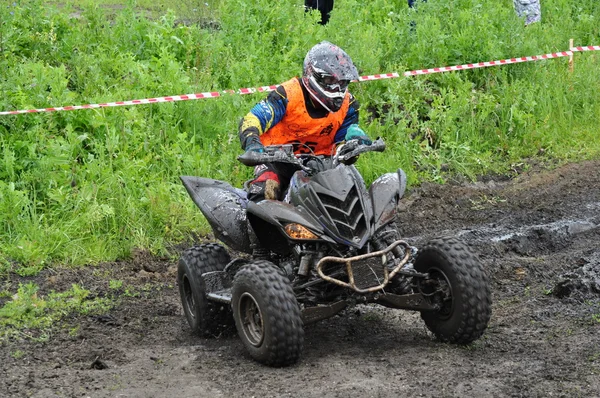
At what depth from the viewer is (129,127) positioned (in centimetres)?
985

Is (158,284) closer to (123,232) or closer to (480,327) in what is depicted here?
(123,232)

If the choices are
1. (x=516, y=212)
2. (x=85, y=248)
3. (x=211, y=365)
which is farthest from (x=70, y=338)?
(x=516, y=212)

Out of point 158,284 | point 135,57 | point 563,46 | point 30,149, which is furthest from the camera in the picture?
point 563,46

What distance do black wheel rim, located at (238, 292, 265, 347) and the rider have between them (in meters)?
0.85

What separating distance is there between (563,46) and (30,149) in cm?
831

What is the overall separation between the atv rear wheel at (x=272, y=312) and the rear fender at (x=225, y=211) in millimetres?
801

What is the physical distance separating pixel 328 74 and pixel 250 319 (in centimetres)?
170

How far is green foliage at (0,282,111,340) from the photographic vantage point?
6887mm

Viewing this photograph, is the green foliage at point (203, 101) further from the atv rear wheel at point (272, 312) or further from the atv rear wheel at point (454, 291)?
the atv rear wheel at point (454, 291)

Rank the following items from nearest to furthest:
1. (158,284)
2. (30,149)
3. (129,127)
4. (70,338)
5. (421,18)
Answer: (70,338), (158,284), (30,149), (129,127), (421,18)

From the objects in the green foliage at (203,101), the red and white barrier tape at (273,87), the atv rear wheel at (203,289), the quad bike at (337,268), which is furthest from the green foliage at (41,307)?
the red and white barrier tape at (273,87)

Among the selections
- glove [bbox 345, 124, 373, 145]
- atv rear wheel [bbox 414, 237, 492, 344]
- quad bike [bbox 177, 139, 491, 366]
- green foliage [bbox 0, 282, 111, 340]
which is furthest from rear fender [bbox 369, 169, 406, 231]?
green foliage [bbox 0, 282, 111, 340]

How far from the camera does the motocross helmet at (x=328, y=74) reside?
6.46 meters

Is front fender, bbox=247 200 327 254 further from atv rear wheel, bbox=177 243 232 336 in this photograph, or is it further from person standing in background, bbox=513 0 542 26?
person standing in background, bbox=513 0 542 26
